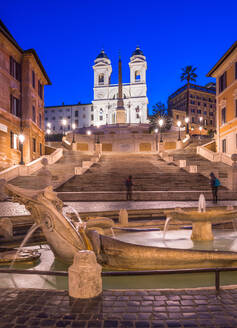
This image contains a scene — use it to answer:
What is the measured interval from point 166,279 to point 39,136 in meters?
34.4

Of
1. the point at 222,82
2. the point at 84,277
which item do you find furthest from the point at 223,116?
the point at 84,277

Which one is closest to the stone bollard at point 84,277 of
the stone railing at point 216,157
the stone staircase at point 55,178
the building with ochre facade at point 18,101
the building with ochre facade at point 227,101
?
the stone staircase at point 55,178

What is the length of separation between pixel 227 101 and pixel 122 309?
109 ft

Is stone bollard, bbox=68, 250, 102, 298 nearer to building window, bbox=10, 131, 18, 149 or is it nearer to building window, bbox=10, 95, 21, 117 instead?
building window, bbox=10, 131, 18, 149

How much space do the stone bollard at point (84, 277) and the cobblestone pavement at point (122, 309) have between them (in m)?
0.10

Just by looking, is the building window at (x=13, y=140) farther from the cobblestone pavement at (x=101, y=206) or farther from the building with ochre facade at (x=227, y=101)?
the building with ochre facade at (x=227, y=101)

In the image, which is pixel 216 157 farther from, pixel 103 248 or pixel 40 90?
pixel 40 90

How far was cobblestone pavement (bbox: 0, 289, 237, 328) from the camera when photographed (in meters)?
3.11

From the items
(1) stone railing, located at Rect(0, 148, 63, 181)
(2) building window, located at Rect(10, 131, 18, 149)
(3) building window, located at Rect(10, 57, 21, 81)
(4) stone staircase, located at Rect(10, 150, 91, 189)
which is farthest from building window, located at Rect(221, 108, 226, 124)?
(3) building window, located at Rect(10, 57, 21, 81)

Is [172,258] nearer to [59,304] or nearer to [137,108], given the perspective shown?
[59,304]

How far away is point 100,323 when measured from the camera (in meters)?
3.12

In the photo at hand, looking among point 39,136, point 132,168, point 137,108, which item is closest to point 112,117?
point 137,108

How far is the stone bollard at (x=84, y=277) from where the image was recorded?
3719 mm

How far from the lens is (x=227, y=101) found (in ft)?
107
